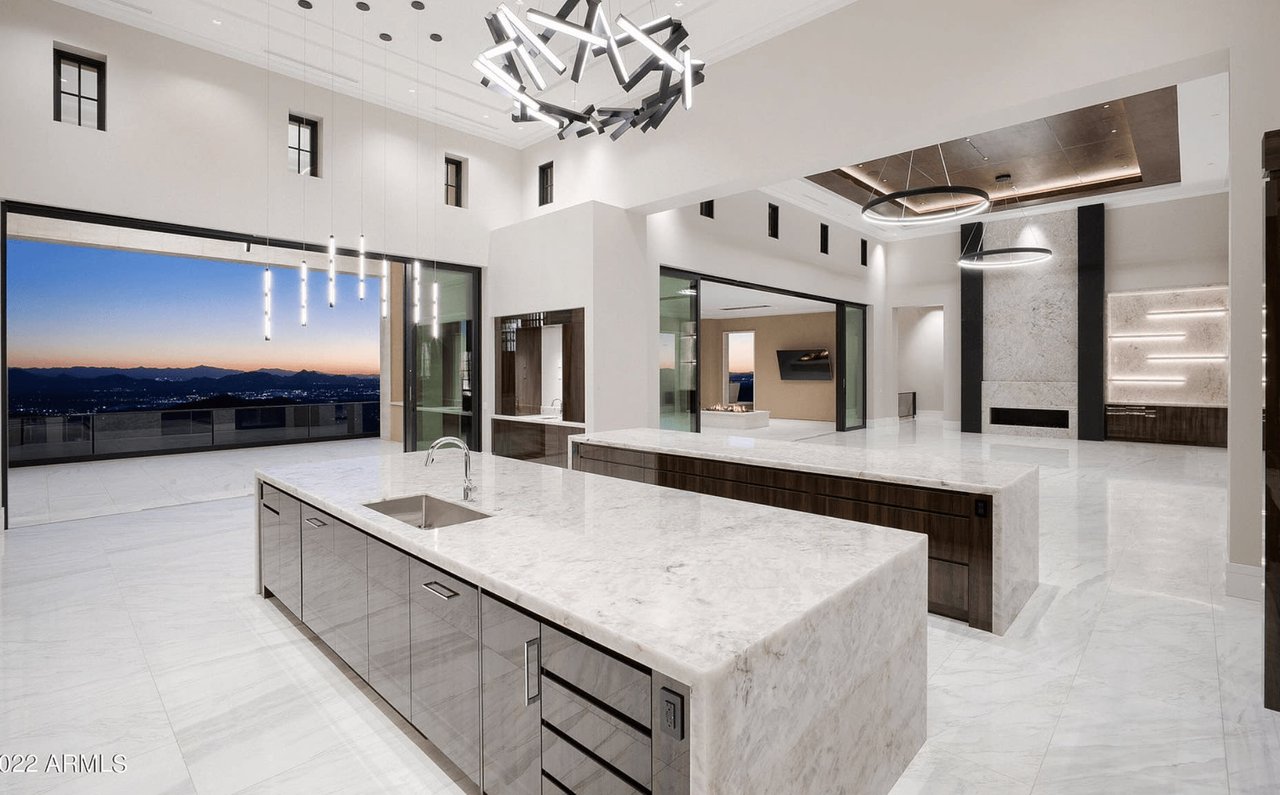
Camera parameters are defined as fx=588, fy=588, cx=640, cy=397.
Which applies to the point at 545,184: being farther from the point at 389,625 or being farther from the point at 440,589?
the point at 440,589

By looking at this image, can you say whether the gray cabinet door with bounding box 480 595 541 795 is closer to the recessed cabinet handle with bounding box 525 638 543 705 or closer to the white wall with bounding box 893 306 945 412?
the recessed cabinet handle with bounding box 525 638 543 705

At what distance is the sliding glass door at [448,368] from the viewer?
8117 mm

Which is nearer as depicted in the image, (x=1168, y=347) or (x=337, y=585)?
(x=337, y=585)

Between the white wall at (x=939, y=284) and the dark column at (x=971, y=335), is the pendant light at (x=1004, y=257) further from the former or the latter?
the white wall at (x=939, y=284)

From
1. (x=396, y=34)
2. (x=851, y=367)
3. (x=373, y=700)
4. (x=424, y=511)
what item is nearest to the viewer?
(x=373, y=700)

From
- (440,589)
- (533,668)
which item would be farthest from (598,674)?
(440,589)

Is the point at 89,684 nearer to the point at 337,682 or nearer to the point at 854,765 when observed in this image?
the point at 337,682

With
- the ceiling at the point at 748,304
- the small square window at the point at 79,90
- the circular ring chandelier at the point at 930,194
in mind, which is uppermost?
the small square window at the point at 79,90

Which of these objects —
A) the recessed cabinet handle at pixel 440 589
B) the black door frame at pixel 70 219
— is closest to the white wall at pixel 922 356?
the black door frame at pixel 70 219

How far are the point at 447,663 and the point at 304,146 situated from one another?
687 cm

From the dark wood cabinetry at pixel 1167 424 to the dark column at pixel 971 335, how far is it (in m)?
2.26

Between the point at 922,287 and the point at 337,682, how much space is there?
13727 mm

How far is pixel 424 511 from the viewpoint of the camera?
2840mm

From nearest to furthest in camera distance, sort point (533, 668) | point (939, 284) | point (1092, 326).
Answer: point (533, 668)
point (1092, 326)
point (939, 284)
